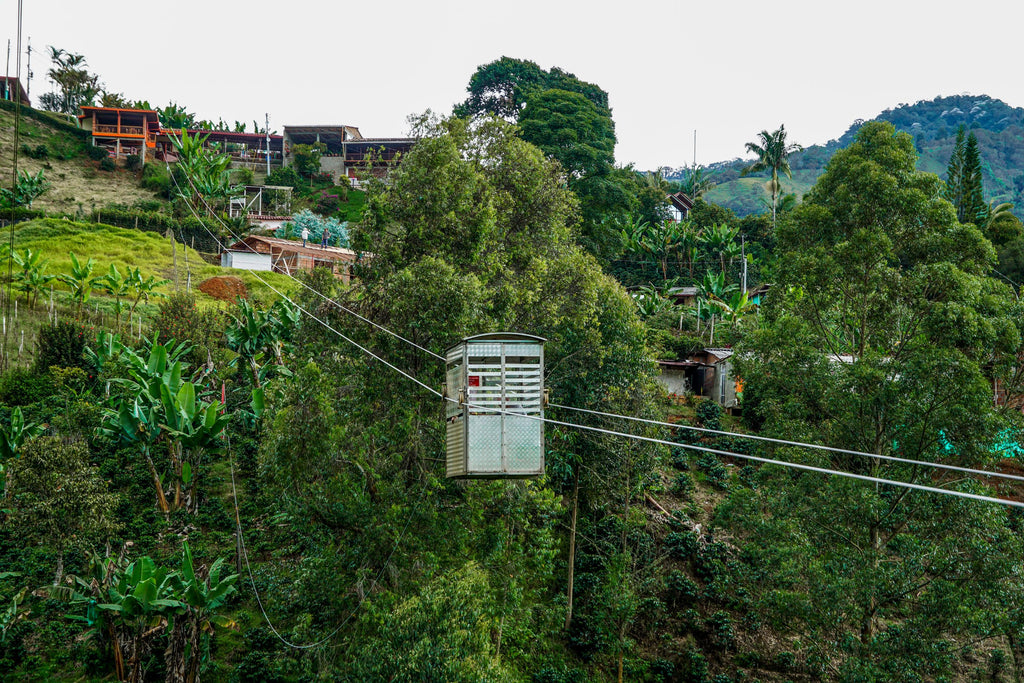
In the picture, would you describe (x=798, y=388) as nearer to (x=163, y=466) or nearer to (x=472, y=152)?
(x=472, y=152)

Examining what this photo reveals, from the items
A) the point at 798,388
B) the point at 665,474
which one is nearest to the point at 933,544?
the point at 798,388

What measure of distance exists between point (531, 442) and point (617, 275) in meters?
37.0

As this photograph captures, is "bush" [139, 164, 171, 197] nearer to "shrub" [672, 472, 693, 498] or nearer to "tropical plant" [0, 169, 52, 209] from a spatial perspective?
"tropical plant" [0, 169, 52, 209]

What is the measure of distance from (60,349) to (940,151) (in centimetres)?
15727

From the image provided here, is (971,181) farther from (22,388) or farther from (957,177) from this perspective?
(22,388)

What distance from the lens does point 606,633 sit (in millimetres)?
18078

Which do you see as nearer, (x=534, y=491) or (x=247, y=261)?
(x=534, y=491)

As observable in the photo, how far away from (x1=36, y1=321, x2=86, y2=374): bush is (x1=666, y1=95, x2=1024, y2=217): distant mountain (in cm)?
8625

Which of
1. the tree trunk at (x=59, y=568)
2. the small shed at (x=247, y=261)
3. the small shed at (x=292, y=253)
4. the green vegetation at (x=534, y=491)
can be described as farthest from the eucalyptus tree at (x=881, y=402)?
the small shed at (x=247, y=261)

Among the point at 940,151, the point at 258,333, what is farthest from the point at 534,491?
the point at 940,151

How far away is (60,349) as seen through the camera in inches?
946

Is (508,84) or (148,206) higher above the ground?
(508,84)

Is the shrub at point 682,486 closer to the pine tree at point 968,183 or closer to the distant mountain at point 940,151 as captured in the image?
the pine tree at point 968,183

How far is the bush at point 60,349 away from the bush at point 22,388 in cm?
60
